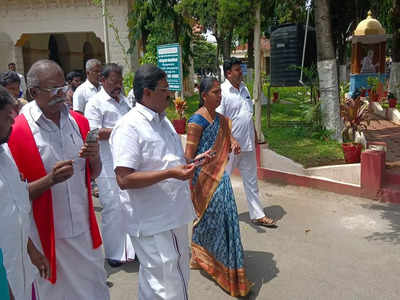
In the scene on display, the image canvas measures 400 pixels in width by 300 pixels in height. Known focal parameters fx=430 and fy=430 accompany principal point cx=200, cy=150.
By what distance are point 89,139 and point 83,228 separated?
0.56 meters

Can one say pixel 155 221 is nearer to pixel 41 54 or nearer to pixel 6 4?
pixel 6 4

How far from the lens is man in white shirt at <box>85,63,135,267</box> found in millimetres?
4102

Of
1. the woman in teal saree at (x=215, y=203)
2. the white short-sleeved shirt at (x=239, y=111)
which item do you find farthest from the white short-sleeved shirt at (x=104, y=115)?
the white short-sleeved shirt at (x=239, y=111)

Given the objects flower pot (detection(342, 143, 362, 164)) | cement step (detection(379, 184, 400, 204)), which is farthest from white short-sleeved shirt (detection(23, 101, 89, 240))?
flower pot (detection(342, 143, 362, 164))

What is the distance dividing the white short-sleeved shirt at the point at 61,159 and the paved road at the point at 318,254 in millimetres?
1313

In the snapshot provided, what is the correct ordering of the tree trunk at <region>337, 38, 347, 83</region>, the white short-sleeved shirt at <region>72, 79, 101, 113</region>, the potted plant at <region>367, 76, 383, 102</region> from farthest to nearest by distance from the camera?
the tree trunk at <region>337, 38, 347, 83</region> < the potted plant at <region>367, 76, 383, 102</region> < the white short-sleeved shirt at <region>72, 79, 101, 113</region>

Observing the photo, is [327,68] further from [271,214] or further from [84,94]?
[84,94]

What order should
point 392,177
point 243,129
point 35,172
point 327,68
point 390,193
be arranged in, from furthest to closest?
1. point 327,68
2. point 392,177
3. point 390,193
4. point 243,129
5. point 35,172

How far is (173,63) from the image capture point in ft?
31.1

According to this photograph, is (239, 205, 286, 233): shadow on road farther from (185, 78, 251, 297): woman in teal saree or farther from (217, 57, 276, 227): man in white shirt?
(185, 78, 251, 297): woman in teal saree

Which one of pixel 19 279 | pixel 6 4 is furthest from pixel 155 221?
pixel 6 4

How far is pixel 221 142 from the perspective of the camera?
3.75m

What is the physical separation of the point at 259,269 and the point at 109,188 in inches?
63.3

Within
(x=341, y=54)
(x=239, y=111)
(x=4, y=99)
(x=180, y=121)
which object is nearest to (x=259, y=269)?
(x=239, y=111)
